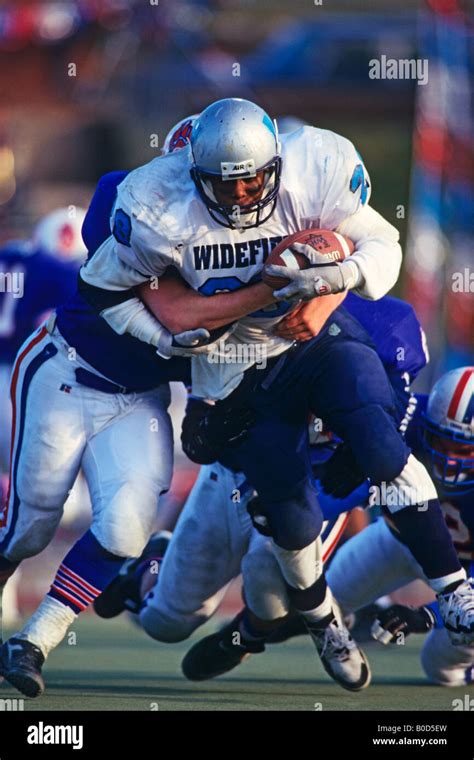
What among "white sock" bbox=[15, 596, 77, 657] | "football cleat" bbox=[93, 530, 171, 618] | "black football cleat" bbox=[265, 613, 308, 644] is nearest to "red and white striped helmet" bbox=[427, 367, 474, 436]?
"black football cleat" bbox=[265, 613, 308, 644]

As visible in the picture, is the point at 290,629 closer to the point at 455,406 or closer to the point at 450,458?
the point at 450,458

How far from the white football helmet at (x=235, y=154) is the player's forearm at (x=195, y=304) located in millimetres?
185

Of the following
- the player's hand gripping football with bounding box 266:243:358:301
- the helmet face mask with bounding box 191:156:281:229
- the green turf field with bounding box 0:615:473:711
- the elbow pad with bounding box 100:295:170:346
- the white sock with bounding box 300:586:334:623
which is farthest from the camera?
the white sock with bounding box 300:586:334:623

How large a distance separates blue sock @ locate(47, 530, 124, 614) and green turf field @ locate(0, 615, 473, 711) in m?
0.27

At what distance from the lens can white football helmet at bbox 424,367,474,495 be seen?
4270mm

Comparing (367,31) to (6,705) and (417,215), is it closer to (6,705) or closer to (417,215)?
(417,215)

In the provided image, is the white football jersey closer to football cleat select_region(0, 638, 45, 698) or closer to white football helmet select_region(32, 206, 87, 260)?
football cleat select_region(0, 638, 45, 698)

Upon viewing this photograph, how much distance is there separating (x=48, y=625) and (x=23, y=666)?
6.5 inches

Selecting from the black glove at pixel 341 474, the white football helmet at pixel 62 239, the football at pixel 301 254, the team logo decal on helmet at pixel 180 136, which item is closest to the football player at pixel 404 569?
the black glove at pixel 341 474

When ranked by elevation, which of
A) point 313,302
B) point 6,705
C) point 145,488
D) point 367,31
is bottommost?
point 6,705

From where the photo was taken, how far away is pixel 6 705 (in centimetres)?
382

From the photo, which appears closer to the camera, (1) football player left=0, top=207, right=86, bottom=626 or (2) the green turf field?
(2) the green turf field
